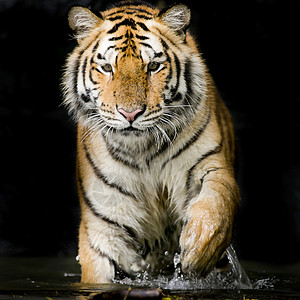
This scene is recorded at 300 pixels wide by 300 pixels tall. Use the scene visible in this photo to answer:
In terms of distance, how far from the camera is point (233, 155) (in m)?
3.75

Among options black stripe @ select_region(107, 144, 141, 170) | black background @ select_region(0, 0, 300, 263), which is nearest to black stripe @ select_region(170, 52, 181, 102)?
black stripe @ select_region(107, 144, 141, 170)

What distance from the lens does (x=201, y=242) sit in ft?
8.83

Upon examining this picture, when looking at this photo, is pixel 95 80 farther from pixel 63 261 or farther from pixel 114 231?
pixel 63 261

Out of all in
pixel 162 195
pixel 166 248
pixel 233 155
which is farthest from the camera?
pixel 233 155

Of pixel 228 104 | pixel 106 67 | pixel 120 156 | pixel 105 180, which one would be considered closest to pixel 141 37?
pixel 106 67

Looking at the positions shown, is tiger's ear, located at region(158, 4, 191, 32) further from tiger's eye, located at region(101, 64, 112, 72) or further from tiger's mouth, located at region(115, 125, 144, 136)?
tiger's mouth, located at region(115, 125, 144, 136)

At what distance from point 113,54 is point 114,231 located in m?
0.84

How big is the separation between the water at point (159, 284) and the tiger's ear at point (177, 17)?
1.13 meters

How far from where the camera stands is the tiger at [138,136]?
2.98m

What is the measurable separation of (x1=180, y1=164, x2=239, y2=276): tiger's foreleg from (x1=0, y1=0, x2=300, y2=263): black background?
278 centimetres

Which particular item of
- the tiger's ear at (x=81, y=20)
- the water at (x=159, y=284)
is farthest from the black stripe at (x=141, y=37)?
the water at (x=159, y=284)

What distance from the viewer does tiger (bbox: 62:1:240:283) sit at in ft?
9.77

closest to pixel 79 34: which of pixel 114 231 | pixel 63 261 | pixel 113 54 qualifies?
pixel 113 54

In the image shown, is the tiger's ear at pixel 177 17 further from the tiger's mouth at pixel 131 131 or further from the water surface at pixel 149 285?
the water surface at pixel 149 285
